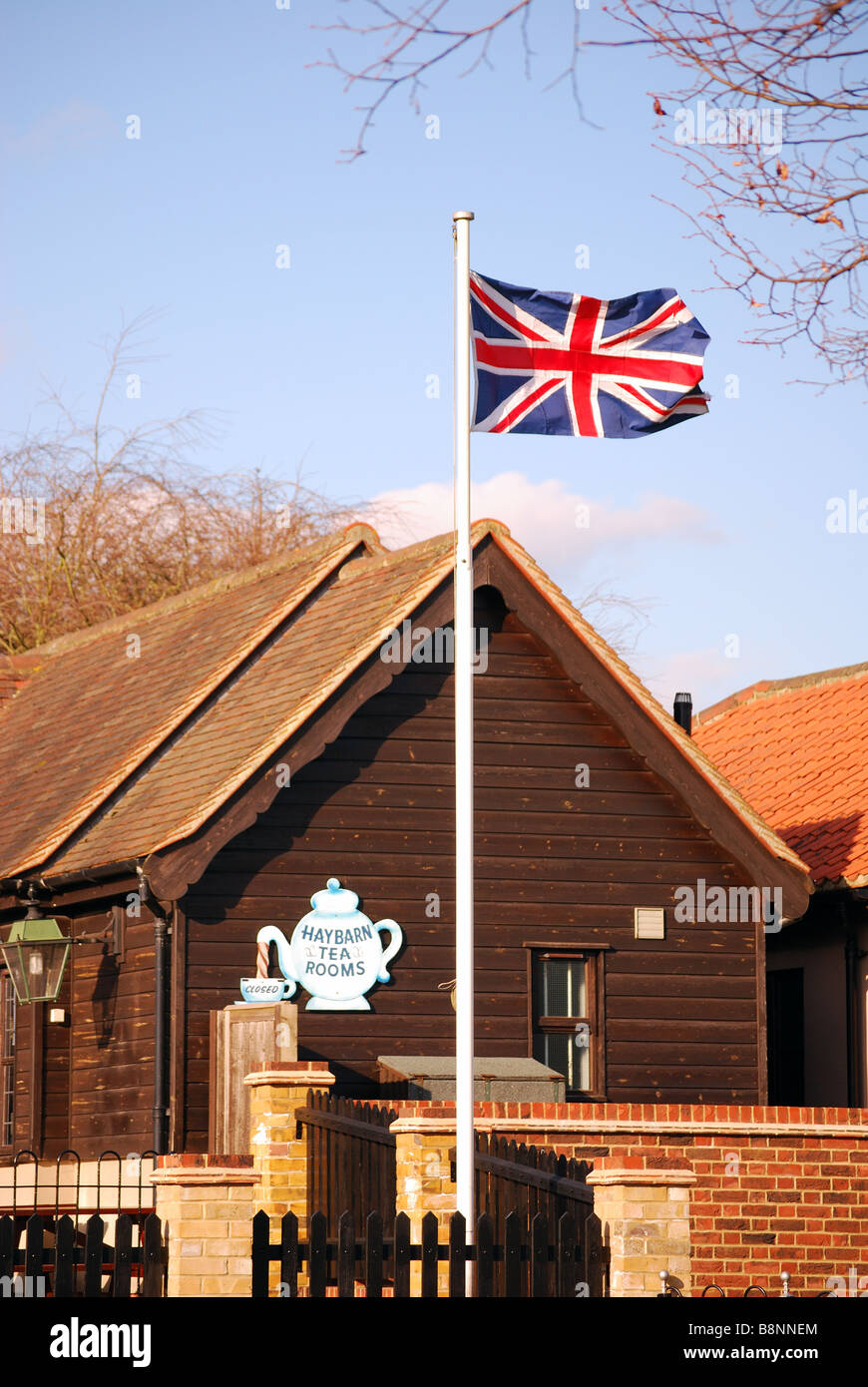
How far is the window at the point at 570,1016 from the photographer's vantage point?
774 inches

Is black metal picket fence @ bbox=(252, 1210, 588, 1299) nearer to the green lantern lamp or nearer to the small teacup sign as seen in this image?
the small teacup sign

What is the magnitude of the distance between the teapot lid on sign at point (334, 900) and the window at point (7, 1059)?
14.0 feet

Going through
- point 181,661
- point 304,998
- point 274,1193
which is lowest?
point 274,1193

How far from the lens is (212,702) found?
72.1 ft

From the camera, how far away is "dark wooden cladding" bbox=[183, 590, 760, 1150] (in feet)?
62.2

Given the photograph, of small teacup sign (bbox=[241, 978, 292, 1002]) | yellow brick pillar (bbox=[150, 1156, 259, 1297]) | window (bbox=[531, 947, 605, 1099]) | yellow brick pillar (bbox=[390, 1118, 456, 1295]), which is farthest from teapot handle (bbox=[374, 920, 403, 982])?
yellow brick pillar (bbox=[150, 1156, 259, 1297])

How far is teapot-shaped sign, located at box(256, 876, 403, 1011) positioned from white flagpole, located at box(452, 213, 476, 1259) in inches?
218

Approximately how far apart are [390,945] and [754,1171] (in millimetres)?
4249

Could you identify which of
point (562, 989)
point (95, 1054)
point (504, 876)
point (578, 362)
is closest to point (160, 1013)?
point (95, 1054)
